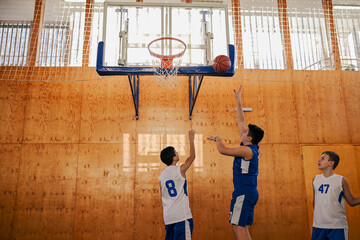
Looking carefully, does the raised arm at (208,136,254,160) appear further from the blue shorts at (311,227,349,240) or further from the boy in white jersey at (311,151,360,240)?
the blue shorts at (311,227,349,240)

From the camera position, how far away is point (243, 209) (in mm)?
3285

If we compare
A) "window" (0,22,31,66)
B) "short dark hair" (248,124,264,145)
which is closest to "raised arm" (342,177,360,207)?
"short dark hair" (248,124,264,145)

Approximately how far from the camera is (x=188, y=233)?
3043 mm

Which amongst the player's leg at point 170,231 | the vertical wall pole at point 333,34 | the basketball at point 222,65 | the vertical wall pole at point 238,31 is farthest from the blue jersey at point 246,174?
the vertical wall pole at point 333,34

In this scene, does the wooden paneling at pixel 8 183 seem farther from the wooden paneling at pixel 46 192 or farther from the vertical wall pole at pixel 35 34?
the vertical wall pole at pixel 35 34

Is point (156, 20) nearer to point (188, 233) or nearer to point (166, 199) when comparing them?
point (166, 199)

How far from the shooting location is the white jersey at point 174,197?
310 centimetres

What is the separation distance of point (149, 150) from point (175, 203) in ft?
8.64

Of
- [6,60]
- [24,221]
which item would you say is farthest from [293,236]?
[6,60]

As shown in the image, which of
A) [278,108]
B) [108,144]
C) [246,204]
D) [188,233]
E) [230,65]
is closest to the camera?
[188,233]

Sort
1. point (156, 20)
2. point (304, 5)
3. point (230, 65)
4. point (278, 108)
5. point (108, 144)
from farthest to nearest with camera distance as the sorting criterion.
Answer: point (304, 5) < point (278, 108) < point (108, 144) < point (156, 20) < point (230, 65)

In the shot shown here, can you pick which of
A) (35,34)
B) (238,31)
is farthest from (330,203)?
(35,34)

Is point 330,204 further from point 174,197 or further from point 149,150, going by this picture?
point 149,150

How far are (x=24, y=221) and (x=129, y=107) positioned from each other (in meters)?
3.05
